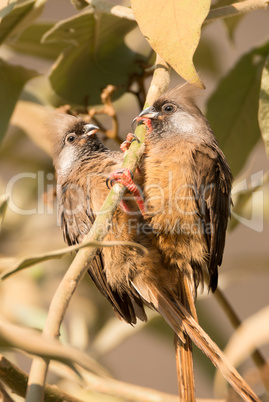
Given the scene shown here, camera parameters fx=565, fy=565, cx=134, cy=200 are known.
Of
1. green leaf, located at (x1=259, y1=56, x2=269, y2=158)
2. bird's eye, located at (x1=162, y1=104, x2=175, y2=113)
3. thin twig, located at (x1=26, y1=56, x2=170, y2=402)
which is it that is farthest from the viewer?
bird's eye, located at (x1=162, y1=104, x2=175, y2=113)

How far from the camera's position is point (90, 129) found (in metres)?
2.12

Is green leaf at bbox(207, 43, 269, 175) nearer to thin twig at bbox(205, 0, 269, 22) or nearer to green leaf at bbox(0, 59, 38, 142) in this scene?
thin twig at bbox(205, 0, 269, 22)

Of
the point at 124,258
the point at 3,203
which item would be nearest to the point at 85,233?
the point at 124,258

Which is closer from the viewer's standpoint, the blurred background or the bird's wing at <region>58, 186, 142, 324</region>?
the bird's wing at <region>58, 186, 142, 324</region>

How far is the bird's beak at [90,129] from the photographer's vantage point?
2.07 meters

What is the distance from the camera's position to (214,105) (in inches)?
A: 78.7

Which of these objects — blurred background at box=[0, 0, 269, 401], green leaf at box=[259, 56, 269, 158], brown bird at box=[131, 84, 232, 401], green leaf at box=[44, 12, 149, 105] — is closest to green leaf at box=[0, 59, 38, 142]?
green leaf at box=[44, 12, 149, 105]

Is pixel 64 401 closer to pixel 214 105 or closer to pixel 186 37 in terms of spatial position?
pixel 186 37

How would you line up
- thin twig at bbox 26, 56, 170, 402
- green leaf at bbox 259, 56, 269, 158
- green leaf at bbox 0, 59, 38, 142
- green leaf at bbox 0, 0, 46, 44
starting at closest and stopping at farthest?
thin twig at bbox 26, 56, 170, 402
green leaf at bbox 259, 56, 269, 158
green leaf at bbox 0, 0, 46, 44
green leaf at bbox 0, 59, 38, 142

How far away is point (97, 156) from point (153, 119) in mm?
255

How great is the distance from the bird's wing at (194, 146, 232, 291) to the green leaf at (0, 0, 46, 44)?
70 cm

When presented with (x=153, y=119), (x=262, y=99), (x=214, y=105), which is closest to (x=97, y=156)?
(x=153, y=119)

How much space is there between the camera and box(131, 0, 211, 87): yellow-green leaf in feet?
4.15

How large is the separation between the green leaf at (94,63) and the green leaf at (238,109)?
0.31m
